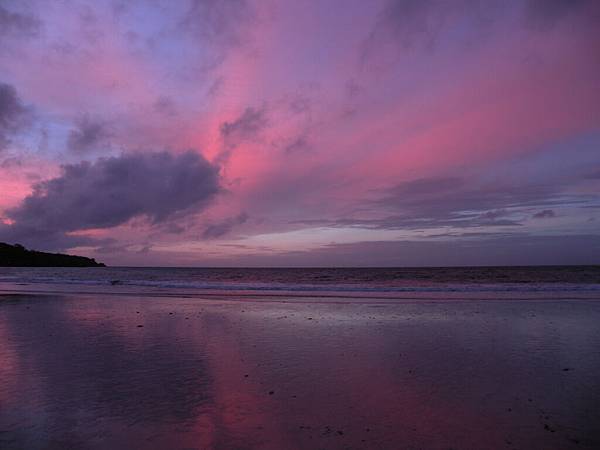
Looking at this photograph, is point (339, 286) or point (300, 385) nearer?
point (300, 385)

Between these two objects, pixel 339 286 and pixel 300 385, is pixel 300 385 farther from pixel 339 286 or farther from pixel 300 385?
pixel 339 286

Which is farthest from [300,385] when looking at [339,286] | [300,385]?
[339,286]

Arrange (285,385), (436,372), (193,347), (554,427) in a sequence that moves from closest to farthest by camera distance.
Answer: (554,427), (285,385), (436,372), (193,347)

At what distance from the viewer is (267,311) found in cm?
2103

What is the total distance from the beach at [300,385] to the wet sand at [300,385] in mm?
36

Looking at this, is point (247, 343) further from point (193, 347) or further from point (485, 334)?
point (485, 334)

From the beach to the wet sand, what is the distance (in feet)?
0.12

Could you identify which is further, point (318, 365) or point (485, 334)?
point (485, 334)

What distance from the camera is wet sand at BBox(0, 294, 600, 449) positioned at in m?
6.02

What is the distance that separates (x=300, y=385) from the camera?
8367 mm

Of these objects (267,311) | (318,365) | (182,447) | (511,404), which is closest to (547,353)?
(511,404)

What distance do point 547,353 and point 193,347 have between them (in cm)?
1056

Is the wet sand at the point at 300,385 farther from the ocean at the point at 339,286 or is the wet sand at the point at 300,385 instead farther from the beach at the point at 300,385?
the ocean at the point at 339,286

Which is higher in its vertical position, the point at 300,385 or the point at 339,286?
the point at 300,385
